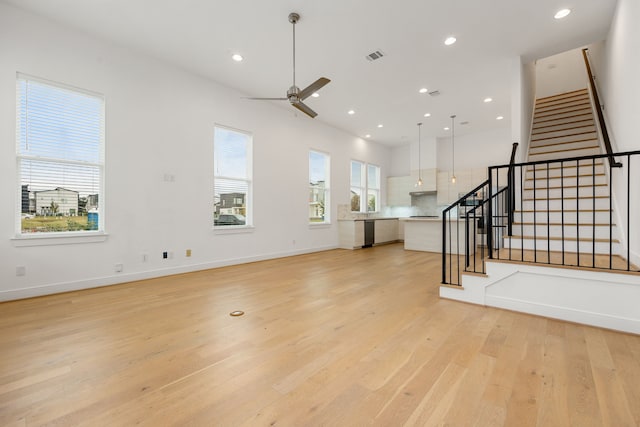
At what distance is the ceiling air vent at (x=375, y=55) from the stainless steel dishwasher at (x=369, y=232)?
4360 millimetres

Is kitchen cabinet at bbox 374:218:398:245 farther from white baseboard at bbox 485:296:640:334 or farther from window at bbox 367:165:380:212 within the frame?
white baseboard at bbox 485:296:640:334

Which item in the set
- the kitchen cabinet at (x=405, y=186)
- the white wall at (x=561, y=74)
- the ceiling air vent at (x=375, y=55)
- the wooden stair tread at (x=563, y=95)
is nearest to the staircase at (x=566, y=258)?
the ceiling air vent at (x=375, y=55)

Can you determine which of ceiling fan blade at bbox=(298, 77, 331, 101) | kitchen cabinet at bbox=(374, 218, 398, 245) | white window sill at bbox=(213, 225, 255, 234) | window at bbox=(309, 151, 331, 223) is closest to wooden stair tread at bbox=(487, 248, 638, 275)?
ceiling fan blade at bbox=(298, 77, 331, 101)

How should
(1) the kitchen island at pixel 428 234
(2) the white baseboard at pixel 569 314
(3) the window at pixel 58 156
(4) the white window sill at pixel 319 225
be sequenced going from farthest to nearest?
(4) the white window sill at pixel 319 225, (1) the kitchen island at pixel 428 234, (3) the window at pixel 58 156, (2) the white baseboard at pixel 569 314

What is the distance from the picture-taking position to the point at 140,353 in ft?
6.70

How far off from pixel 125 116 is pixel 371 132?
20.6 ft

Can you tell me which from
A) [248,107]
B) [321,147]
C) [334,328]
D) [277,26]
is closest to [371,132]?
[321,147]

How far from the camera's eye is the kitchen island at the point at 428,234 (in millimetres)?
6781

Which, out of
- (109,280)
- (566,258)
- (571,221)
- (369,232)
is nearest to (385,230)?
(369,232)

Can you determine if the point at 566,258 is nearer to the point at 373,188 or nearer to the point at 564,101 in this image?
the point at 564,101

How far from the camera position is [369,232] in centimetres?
804

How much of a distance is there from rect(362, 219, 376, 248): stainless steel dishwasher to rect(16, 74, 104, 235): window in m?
5.93

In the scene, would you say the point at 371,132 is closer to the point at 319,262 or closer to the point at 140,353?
the point at 319,262

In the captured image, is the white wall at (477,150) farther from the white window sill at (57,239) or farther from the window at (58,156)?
the white window sill at (57,239)
